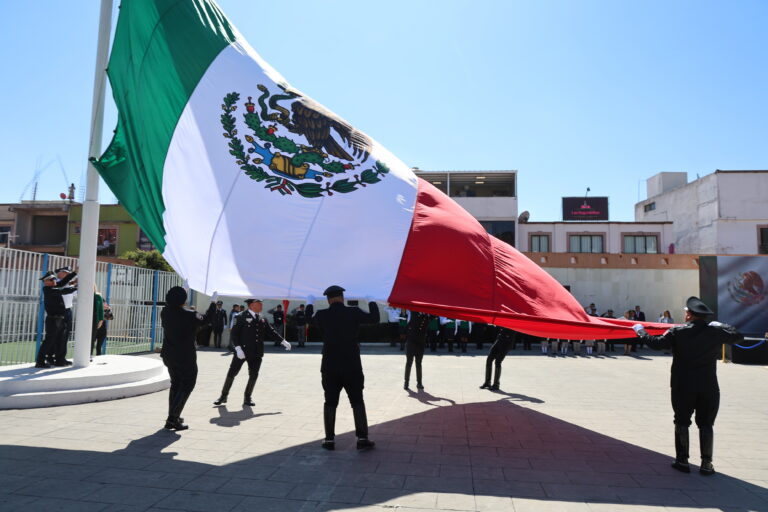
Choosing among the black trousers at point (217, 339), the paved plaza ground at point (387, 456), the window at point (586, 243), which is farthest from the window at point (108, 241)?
the paved plaza ground at point (387, 456)

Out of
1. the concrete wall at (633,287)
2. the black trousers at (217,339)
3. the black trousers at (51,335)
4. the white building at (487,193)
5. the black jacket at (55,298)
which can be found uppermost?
the white building at (487,193)

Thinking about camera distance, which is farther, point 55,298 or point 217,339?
point 217,339

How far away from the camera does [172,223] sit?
21.7 ft

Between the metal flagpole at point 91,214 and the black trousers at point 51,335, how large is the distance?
0.22 metres

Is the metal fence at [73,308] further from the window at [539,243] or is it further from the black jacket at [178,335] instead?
the window at [539,243]

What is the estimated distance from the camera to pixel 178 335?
6.29 metres

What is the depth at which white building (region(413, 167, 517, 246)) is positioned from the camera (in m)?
35.7

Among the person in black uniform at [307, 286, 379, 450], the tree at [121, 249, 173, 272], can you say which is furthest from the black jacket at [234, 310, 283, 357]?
the tree at [121, 249, 173, 272]

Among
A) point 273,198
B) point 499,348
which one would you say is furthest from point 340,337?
point 499,348

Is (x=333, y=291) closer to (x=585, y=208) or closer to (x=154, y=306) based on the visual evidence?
(x=154, y=306)

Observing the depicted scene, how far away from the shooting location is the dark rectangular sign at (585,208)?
48.7 meters

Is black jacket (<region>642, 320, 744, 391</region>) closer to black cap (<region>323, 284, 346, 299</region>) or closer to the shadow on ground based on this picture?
the shadow on ground

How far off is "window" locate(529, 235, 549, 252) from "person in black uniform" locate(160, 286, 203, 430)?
34239 mm

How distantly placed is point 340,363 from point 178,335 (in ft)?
7.21
